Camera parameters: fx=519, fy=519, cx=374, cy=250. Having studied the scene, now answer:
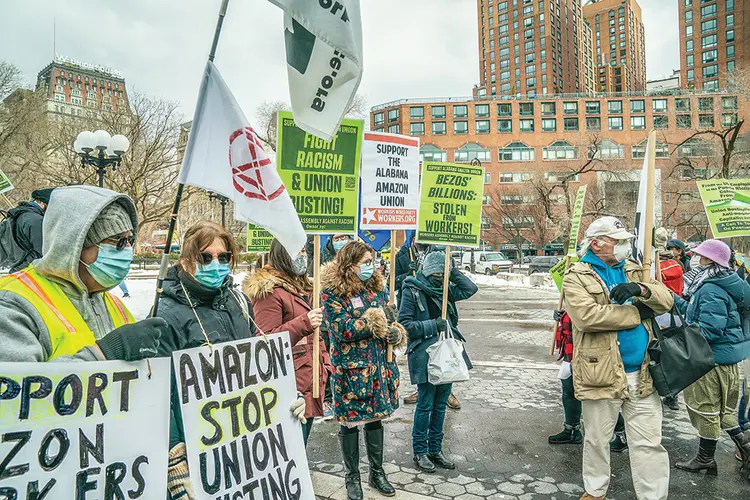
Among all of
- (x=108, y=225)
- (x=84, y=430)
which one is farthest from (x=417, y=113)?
(x=84, y=430)

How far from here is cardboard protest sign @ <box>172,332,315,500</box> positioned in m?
2.00

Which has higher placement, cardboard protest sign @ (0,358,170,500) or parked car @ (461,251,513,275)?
cardboard protest sign @ (0,358,170,500)

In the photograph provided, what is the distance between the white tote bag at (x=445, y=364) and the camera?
449 cm

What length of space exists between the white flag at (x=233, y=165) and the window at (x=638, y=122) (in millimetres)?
84820

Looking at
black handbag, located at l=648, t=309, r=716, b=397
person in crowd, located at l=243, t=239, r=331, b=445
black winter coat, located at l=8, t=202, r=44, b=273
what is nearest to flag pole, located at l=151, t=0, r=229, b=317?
person in crowd, located at l=243, t=239, r=331, b=445

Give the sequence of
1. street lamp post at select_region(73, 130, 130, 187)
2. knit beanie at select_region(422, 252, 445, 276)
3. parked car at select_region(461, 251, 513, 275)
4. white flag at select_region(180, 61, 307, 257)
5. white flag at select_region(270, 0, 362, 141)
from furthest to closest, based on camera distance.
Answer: parked car at select_region(461, 251, 513, 275) < street lamp post at select_region(73, 130, 130, 187) < knit beanie at select_region(422, 252, 445, 276) < white flag at select_region(270, 0, 362, 141) < white flag at select_region(180, 61, 307, 257)

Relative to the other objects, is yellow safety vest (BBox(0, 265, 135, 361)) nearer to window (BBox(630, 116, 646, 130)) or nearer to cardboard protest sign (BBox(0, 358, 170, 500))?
cardboard protest sign (BBox(0, 358, 170, 500))

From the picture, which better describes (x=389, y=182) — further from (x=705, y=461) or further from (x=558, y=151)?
(x=558, y=151)

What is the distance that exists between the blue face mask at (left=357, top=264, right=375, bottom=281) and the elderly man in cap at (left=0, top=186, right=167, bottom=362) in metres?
2.11

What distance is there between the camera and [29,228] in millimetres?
5414

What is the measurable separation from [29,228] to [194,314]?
404 centimetres

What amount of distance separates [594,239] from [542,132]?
265ft

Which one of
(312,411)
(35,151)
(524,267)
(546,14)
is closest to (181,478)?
(312,411)

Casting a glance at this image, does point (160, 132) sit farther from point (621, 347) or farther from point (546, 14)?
point (546, 14)
